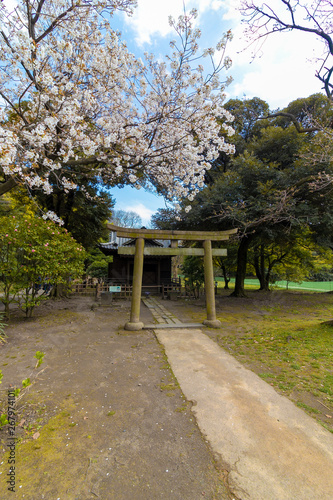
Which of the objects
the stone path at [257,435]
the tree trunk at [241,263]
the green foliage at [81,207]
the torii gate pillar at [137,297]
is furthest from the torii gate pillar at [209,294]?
the green foliage at [81,207]

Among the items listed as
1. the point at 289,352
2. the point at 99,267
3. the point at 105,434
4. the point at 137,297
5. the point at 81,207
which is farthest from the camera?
the point at 99,267

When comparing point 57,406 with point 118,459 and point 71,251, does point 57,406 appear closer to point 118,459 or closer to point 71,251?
point 118,459

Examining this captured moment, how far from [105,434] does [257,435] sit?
1693 mm

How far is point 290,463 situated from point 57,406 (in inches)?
108

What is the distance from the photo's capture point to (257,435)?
2.36 metres

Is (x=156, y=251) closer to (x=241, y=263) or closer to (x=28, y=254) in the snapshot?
(x=28, y=254)

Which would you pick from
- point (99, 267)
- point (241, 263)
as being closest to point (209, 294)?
point (241, 263)

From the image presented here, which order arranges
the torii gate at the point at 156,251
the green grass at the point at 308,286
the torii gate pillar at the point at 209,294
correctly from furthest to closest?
the green grass at the point at 308,286
the torii gate pillar at the point at 209,294
the torii gate at the point at 156,251

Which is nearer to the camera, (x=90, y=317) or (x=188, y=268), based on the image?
(x=90, y=317)

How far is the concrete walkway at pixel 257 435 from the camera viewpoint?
1791mm

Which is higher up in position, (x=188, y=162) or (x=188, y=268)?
(x=188, y=162)

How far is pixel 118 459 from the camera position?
6.56ft

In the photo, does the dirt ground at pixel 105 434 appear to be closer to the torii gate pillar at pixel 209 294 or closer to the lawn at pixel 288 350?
the lawn at pixel 288 350

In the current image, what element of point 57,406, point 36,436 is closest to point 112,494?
point 36,436
